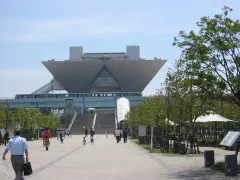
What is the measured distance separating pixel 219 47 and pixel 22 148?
691 centimetres

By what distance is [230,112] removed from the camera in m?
38.8

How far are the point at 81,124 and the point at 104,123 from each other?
3.71 meters

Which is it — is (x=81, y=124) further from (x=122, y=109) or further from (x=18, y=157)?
(x=18, y=157)

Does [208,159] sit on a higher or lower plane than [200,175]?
higher

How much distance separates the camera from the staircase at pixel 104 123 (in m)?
66.9

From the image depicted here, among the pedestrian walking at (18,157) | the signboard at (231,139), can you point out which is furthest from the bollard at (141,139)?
the pedestrian walking at (18,157)

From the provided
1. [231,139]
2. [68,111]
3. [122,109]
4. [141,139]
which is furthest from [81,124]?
[231,139]

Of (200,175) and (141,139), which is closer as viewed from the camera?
(200,175)

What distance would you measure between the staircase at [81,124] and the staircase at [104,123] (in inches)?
43.7

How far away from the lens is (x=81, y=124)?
229 feet

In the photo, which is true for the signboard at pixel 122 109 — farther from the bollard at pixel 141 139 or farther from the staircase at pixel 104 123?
the bollard at pixel 141 139

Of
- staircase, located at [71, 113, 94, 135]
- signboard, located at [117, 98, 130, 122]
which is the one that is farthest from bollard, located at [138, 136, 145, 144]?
signboard, located at [117, 98, 130, 122]

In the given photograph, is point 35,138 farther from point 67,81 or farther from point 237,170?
point 67,81

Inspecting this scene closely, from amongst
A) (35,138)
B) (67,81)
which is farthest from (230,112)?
(67,81)
